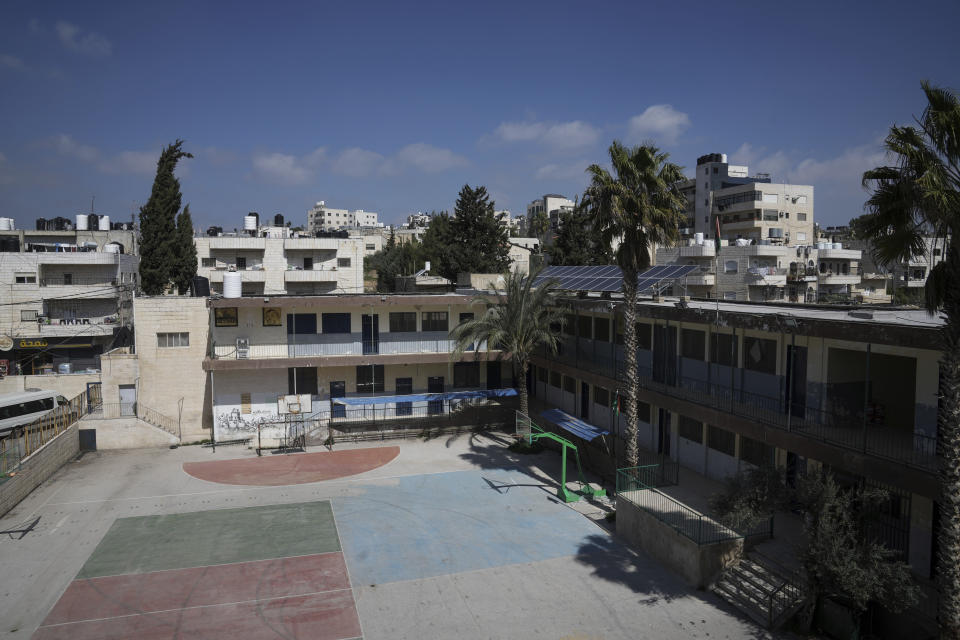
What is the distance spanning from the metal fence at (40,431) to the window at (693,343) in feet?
87.3

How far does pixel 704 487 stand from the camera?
22.5 meters

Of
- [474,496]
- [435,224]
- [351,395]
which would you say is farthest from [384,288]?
[474,496]

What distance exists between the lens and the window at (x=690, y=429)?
24531mm

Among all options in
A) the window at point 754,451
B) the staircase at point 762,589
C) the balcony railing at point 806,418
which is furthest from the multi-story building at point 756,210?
the staircase at point 762,589

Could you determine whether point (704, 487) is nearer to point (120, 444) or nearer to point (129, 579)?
point (129, 579)

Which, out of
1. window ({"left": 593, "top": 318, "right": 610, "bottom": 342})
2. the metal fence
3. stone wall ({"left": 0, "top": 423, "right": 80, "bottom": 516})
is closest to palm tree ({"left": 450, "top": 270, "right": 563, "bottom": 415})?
window ({"left": 593, "top": 318, "right": 610, "bottom": 342})

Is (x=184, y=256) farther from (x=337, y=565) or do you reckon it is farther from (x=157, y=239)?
(x=337, y=565)

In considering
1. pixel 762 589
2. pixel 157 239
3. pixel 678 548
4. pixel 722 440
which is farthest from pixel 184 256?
pixel 762 589

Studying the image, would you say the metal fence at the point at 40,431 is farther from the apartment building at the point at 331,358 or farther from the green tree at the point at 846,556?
the green tree at the point at 846,556

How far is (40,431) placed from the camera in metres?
27.6

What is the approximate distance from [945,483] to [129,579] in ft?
66.6

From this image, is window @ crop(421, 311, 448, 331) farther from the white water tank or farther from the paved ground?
the paved ground

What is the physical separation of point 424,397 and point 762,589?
19.7 m

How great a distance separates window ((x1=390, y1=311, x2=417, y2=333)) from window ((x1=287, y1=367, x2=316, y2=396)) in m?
4.83
